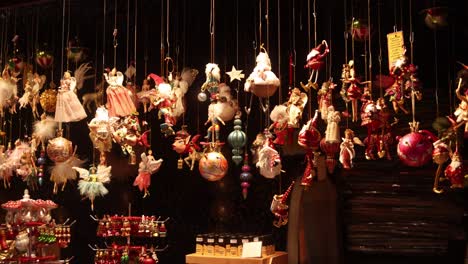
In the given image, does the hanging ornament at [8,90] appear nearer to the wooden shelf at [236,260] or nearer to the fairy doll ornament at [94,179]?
the fairy doll ornament at [94,179]

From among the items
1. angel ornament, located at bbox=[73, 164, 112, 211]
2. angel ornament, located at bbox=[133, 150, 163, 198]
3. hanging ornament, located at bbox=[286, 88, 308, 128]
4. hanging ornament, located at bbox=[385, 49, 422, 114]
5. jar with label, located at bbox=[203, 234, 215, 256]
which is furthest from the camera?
angel ornament, located at bbox=[73, 164, 112, 211]

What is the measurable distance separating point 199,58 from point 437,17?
1685mm

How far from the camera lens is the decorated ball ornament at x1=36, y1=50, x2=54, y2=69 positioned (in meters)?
4.72

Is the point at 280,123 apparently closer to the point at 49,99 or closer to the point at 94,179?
the point at 94,179

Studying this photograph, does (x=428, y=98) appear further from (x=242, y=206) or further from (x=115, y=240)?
(x=115, y=240)

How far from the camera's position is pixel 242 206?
4332mm

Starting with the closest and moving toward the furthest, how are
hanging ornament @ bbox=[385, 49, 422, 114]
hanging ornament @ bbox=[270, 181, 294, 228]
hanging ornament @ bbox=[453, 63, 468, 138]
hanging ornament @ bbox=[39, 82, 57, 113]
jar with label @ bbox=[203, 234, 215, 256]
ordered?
hanging ornament @ bbox=[453, 63, 468, 138], hanging ornament @ bbox=[385, 49, 422, 114], hanging ornament @ bbox=[270, 181, 294, 228], jar with label @ bbox=[203, 234, 215, 256], hanging ornament @ bbox=[39, 82, 57, 113]

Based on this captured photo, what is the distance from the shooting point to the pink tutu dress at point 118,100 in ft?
13.2

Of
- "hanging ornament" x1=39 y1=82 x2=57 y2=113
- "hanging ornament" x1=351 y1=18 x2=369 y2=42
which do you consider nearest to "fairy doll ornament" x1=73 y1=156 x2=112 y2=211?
"hanging ornament" x1=39 y1=82 x2=57 y2=113

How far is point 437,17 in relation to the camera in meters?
3.59

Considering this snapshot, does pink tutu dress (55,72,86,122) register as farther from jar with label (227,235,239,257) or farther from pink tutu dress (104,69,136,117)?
jar with label (227,235,239,257)

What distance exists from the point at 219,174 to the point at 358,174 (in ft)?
2.77

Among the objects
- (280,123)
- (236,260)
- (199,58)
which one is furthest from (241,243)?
(199,58)

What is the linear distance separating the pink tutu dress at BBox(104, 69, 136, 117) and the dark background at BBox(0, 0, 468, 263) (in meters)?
0.60
